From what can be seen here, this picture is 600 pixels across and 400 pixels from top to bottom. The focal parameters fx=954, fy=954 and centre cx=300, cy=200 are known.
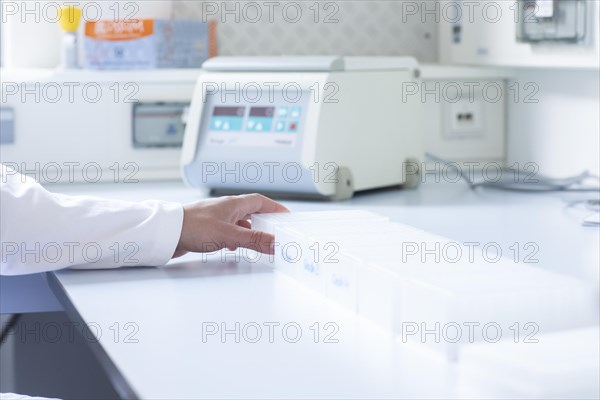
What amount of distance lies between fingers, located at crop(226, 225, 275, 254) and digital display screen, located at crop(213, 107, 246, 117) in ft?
2.14

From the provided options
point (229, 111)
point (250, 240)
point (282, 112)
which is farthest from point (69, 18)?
point (250, 240)

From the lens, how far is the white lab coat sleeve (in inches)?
47.8

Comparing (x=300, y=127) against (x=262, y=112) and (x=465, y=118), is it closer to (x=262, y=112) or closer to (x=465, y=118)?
(x=262, y=112)

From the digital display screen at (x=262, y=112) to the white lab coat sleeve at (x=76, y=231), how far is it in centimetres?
62

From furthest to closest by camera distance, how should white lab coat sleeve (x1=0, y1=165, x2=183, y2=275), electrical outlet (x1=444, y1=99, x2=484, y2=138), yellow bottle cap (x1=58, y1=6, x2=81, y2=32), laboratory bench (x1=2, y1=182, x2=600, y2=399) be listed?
electrical outlet (x1=444, y1=99, x2=484, y2=138) < yellow bottle cap (x1=58, y1=6, x2=81, y2=32) < white lab coat sleeve (x1=0, y1=165, x2=183, y2=275) < laboratory bench (x1=2, y1=182, x2=600, y2=399)

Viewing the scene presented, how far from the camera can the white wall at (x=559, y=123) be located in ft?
6.64

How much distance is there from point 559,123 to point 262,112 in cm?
70

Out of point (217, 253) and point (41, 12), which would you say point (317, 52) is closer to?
point (41, 12)

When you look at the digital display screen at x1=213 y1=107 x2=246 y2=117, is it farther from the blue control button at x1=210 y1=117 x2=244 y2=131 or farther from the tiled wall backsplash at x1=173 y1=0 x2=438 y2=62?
the tiled wall backsplash at x1=173 y1=0 x2=438 y2=62

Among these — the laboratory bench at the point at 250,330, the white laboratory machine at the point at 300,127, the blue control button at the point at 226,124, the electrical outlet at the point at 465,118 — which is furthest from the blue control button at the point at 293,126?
the electrical outlet at the point at 465,118

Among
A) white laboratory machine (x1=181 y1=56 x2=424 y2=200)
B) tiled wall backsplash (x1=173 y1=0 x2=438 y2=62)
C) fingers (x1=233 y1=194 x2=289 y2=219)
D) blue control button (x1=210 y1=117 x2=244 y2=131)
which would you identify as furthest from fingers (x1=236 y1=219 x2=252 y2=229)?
tiled wall backsplash (x1=173 y1=0 x2=438 y2=62)

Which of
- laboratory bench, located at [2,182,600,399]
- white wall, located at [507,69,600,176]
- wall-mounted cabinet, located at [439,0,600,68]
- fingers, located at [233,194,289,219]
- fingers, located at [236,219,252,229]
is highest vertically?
wall-mounted cabinet, located at [439,0,600,68]

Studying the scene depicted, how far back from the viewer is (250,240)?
1.27 meters

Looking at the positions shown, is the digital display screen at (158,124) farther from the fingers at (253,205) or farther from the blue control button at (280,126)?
the fingers at (253,205)
